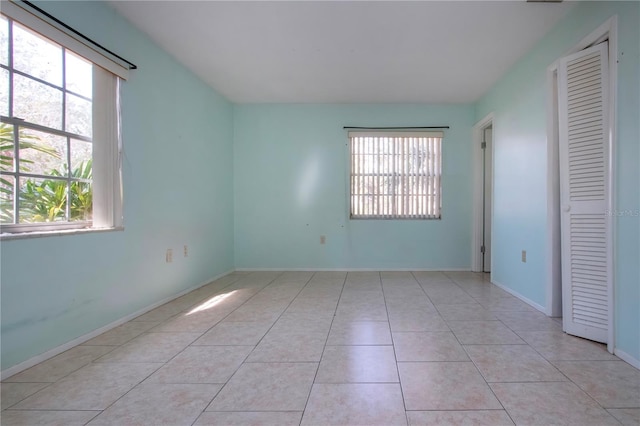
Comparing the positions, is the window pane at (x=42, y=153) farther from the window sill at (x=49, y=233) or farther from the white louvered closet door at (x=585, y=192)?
the white louvered closet door at (x=585, y=192)

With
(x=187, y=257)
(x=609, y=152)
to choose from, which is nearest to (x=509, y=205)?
(x=609, y=152)

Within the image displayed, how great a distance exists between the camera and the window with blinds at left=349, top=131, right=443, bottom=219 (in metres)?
4.53

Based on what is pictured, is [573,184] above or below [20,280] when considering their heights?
above

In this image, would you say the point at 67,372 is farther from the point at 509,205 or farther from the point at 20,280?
the point at 509,205

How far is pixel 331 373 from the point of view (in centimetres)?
171

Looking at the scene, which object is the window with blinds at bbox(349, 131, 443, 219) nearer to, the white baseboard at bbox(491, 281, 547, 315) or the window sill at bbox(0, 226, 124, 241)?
the white baseboard at bbox(491, 281, 547, 315)

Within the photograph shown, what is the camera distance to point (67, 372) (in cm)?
174

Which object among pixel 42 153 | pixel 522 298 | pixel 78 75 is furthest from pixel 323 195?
pixel 42 153

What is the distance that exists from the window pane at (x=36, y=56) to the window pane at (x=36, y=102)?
65 mm

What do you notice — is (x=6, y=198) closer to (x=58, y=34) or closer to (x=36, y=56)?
(x=36, y=56)

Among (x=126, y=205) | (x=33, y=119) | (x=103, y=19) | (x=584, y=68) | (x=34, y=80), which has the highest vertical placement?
(x=103, y=19)

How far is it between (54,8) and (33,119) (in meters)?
0.71

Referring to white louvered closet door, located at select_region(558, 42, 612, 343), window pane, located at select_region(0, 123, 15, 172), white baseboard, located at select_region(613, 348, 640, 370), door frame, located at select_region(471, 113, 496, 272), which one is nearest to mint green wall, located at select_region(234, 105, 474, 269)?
door frame, located at select_region(471, 113, 496, 272)

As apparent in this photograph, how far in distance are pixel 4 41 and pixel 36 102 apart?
328 millimetres
